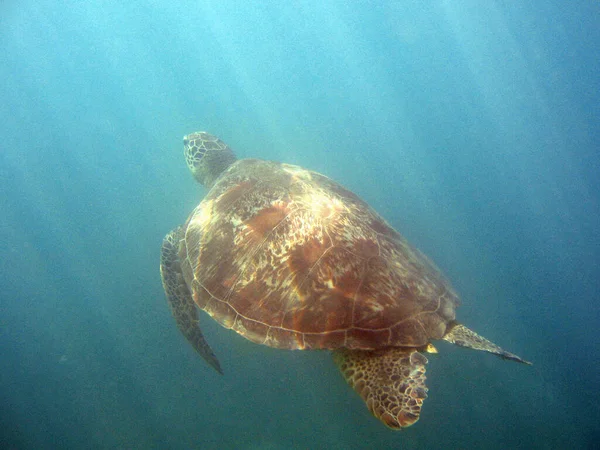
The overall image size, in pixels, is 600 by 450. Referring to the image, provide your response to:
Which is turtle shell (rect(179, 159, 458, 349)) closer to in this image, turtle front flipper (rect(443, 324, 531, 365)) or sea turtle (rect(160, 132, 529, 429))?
sea turtle (rect(160, 132, 529, 429))

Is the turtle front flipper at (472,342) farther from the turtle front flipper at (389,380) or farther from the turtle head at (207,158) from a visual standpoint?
the turtle head at (207,158)

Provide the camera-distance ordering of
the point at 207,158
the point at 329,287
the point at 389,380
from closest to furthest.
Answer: the point at 389,380 → the point at 329,287 → the point at 207,158

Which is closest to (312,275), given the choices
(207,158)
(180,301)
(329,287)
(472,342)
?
(329,287)

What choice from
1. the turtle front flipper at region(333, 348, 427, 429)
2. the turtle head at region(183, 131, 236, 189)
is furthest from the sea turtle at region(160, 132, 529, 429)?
the turtle head at region(183, 131, 236, 189)

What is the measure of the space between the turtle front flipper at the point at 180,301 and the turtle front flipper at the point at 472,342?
2.57 m

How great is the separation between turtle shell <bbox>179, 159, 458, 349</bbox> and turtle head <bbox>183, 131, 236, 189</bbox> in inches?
106

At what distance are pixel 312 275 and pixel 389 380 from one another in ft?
3.40

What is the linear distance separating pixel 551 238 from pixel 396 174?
7.57 metres

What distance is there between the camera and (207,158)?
6324 mm

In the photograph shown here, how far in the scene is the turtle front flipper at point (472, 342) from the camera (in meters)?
2.65

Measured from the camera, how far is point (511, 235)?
1247cm

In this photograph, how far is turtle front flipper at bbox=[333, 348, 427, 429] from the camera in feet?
7.34

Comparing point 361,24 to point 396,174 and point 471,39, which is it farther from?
point 396,174

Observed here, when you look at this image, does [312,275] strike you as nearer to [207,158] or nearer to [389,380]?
[389,380]
